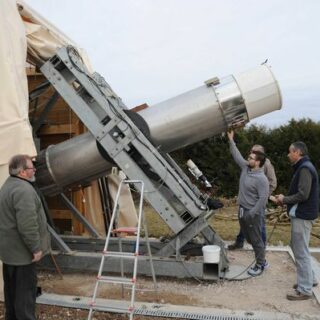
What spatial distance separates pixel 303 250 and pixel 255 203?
3.34ft

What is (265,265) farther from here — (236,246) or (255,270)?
(236,246)

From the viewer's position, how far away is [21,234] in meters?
3.87

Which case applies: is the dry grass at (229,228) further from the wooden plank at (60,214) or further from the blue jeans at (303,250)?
the blue jeans at (303,250)

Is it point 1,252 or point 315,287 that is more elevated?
point 1,252

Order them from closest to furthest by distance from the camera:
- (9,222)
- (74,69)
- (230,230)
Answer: (9,222)
(74,69)
(230,230)

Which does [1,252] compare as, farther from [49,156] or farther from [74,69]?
[74,69]

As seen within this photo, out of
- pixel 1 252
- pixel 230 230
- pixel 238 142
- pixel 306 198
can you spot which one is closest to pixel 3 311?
pixel 1 252

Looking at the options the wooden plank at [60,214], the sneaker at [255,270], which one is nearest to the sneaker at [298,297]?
the sneaker at [255,270]

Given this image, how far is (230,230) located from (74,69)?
15.8 ft

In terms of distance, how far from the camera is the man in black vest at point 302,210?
4.77 meters

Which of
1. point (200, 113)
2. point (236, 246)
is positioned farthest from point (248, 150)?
point (200, 113)

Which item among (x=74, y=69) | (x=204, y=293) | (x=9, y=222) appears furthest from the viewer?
(x=74, y=69)

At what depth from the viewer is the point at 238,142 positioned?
12805 millimetres

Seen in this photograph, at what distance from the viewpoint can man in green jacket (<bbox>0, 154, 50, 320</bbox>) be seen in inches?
151
